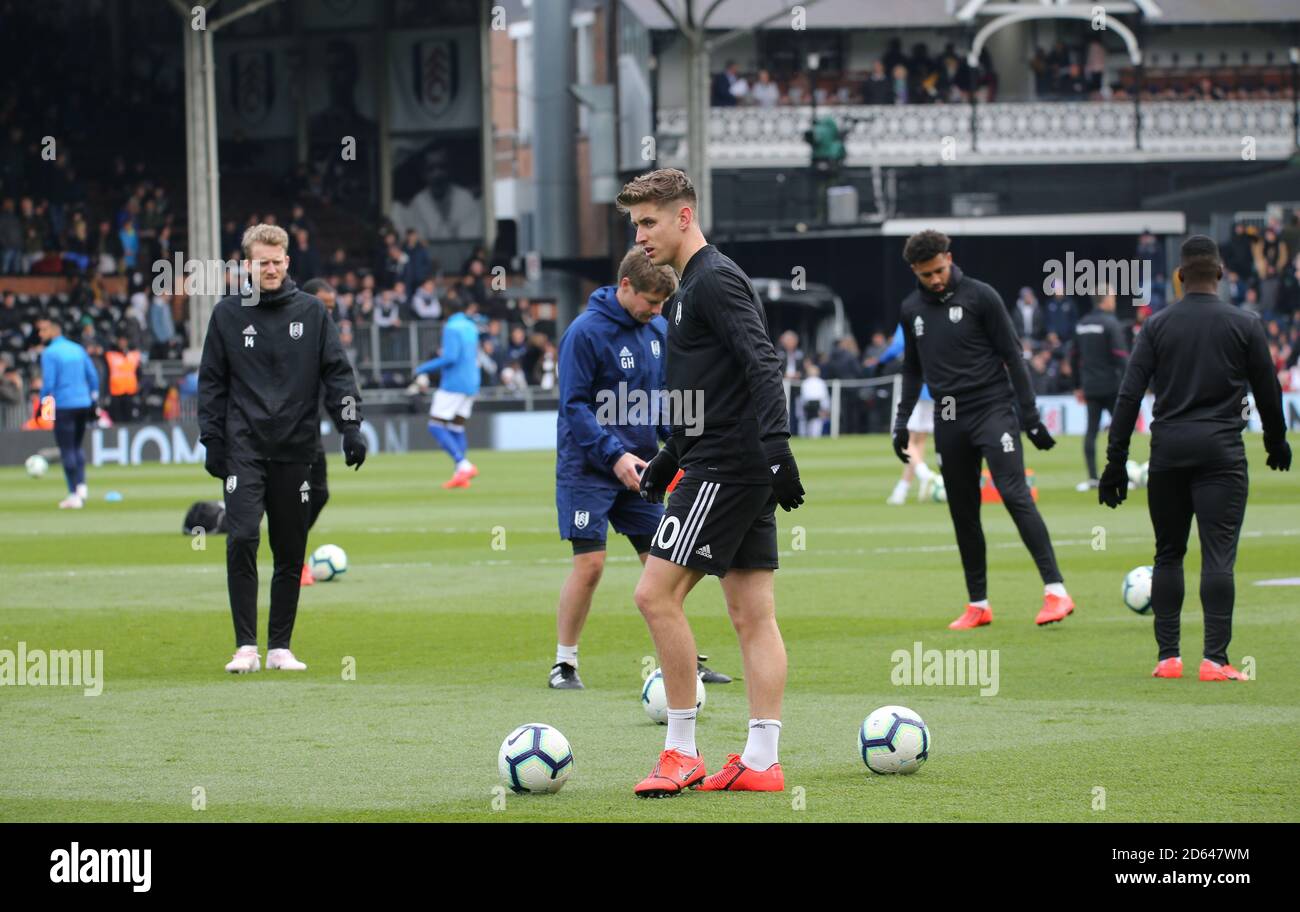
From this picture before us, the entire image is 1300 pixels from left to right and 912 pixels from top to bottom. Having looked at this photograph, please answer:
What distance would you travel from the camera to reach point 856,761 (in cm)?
855

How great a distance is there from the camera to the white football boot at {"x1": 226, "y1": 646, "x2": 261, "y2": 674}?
11492 mm

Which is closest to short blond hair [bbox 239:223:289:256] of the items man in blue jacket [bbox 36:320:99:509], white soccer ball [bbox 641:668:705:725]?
white soccer ball [bbox 641:668:705:725]

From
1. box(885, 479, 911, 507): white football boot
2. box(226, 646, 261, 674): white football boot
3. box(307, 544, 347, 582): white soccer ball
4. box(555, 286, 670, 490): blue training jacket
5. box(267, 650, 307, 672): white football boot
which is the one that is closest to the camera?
box(555, 286, 670, 490): blue training jacket

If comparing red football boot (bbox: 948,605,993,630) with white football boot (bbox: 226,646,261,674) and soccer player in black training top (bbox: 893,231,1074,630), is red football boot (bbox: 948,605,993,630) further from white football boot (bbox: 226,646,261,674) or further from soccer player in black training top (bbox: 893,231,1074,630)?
white football boot (bbox: 226,646,261,674)

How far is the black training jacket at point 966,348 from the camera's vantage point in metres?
13.2

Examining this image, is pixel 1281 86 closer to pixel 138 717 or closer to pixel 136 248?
pixel 136 248

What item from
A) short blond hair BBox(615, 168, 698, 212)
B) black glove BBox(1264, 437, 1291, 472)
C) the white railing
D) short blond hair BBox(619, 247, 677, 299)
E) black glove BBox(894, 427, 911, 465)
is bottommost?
black glove BBox(894, 427, 911, 465)

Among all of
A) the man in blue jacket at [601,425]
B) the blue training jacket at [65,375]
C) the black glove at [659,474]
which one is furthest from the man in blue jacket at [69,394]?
the black glove at [659,474]

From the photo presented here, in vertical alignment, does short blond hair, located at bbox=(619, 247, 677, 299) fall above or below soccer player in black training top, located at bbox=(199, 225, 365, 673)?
above

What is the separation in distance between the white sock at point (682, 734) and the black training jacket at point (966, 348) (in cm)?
557

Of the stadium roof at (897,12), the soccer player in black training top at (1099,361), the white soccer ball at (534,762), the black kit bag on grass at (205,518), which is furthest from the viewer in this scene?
the stadium roof at (897,12)

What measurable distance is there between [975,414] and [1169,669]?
2.75 meters

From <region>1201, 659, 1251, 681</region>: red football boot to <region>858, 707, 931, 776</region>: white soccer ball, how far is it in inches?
115

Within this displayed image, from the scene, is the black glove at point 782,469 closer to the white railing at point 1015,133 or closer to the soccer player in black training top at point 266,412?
the soccer player in black training top at point 266,412
